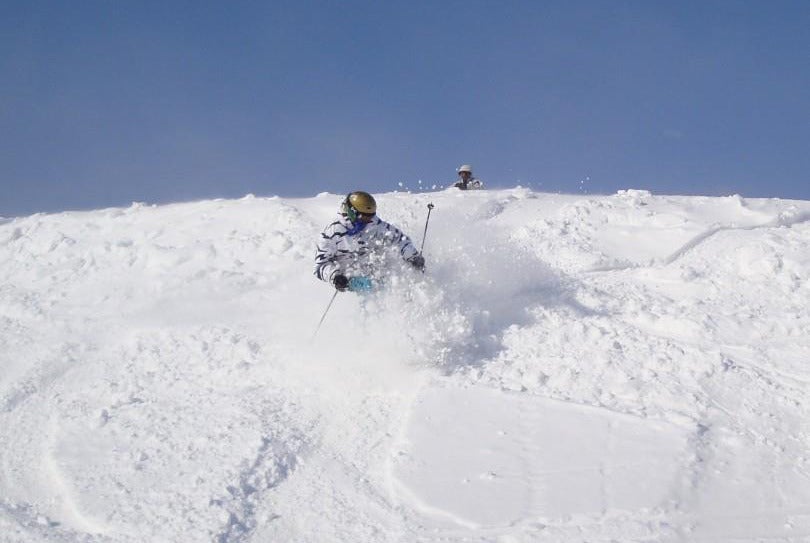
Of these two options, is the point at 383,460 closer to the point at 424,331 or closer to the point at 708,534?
the point at 424,331

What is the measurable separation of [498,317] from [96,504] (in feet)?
14.3

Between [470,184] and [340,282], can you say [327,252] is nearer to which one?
[340,282]

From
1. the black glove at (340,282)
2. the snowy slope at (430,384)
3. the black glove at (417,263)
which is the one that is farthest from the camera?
the black glove at (417,263)

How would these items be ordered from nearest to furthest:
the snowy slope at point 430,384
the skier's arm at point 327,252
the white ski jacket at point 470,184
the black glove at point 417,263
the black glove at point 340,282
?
the snowy slope at point 430,384 → the black glove at point 340,282 → the black glove at point 417,263 → the skier's arm at point 327,252 → the white ski jacket at point 470,184

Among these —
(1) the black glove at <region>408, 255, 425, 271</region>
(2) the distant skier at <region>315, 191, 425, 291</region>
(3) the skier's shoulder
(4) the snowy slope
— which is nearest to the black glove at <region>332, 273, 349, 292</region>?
(2) the distant skier at <region>315, 191, 425, 291</region>

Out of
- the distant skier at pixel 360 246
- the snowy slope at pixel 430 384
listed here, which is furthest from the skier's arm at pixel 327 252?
the snowy slope at pixel 430 384

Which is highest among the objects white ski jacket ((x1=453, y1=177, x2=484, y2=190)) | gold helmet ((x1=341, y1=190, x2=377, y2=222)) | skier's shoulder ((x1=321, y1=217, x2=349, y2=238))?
white ski jacket ((x1=453, y1=177, x2=484, y2=190))

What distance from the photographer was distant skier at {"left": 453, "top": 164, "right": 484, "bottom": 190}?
14469mm

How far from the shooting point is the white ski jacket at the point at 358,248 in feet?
25.2

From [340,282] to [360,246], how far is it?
659 mm

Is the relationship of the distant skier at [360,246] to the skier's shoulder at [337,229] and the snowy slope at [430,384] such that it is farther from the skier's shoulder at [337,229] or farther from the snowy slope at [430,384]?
the snowy slope at [430,384]

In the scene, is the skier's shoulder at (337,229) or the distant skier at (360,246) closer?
the distant skier at (360,246)

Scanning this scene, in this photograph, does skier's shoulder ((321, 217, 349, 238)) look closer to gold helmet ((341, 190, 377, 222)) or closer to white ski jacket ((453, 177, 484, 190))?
gold helmet ((341, 190, 377, 222))

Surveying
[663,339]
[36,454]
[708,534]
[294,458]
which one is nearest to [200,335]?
[36,454]
